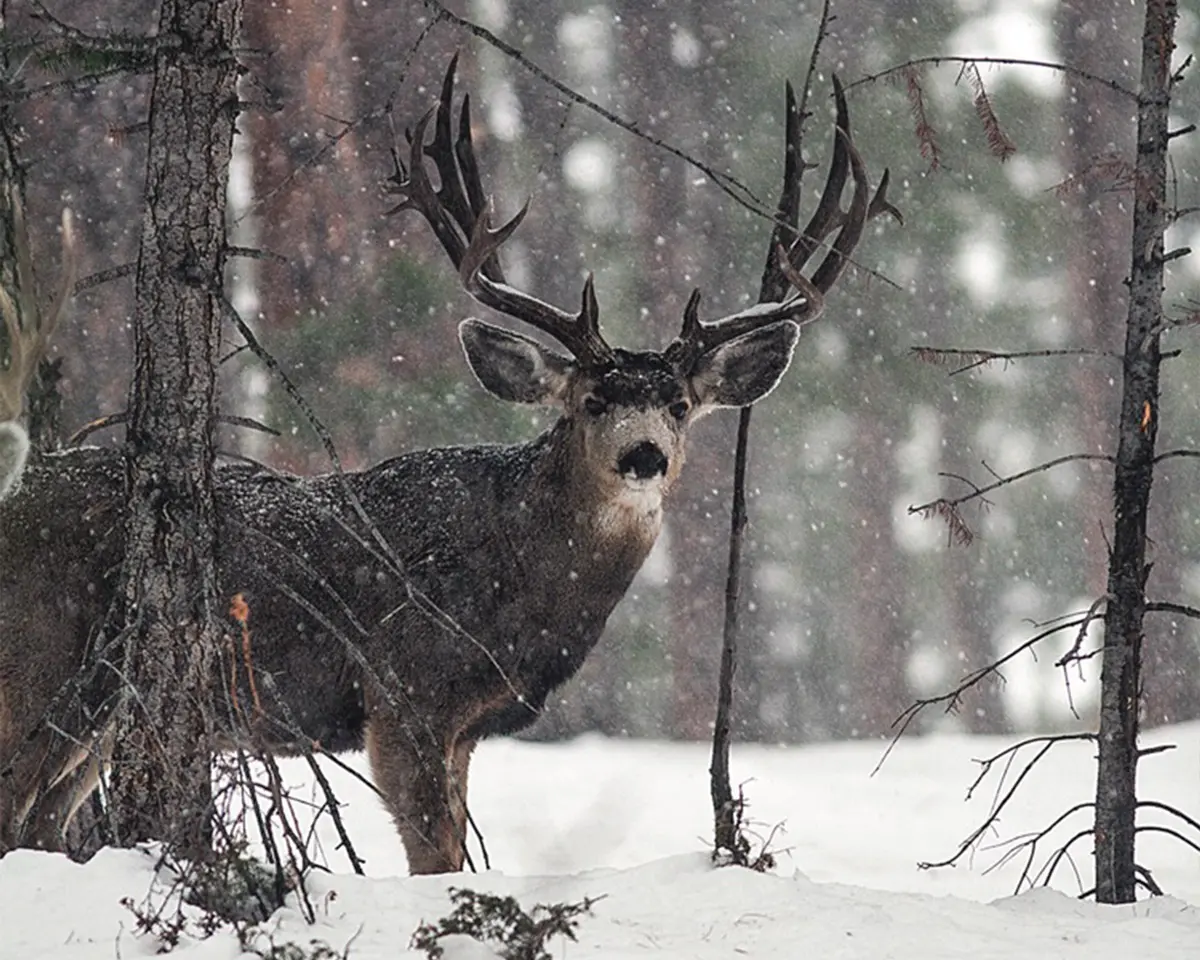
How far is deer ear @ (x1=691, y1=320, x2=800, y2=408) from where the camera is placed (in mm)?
7254

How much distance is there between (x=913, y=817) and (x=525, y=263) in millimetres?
6017

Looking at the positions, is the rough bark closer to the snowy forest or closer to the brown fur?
the snowy forest

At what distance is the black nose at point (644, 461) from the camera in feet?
21.8

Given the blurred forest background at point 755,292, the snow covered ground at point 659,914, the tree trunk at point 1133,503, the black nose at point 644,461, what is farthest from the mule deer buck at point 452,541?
the blurred forest background at point 755,292

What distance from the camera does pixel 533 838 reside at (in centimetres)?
965

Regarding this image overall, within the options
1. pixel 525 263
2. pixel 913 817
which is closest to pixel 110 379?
pixel 525 263

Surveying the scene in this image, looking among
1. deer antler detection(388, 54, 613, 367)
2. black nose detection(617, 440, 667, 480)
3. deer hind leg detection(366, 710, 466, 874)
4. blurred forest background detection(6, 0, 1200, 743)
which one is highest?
blurred forest background detection(6, 0, 1200, 743)

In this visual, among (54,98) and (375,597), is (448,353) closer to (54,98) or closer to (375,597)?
(54,98)

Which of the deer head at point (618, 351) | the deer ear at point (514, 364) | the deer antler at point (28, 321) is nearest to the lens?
the deer antler at point (28, 321)

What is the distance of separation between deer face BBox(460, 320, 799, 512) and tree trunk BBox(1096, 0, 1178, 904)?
155 centimetres

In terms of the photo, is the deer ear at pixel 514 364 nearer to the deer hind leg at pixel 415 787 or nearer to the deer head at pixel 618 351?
the deer head at pixel 618 351

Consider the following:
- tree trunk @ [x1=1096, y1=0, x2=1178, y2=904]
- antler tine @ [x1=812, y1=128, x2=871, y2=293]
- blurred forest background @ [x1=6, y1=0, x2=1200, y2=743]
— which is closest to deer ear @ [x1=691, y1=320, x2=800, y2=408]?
antler tine @ [x1=812, y1=128, x2=871, y2=293]

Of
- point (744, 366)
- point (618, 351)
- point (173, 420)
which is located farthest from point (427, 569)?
point (173, 420)

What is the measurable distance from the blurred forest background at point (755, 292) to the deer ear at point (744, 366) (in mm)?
6866
